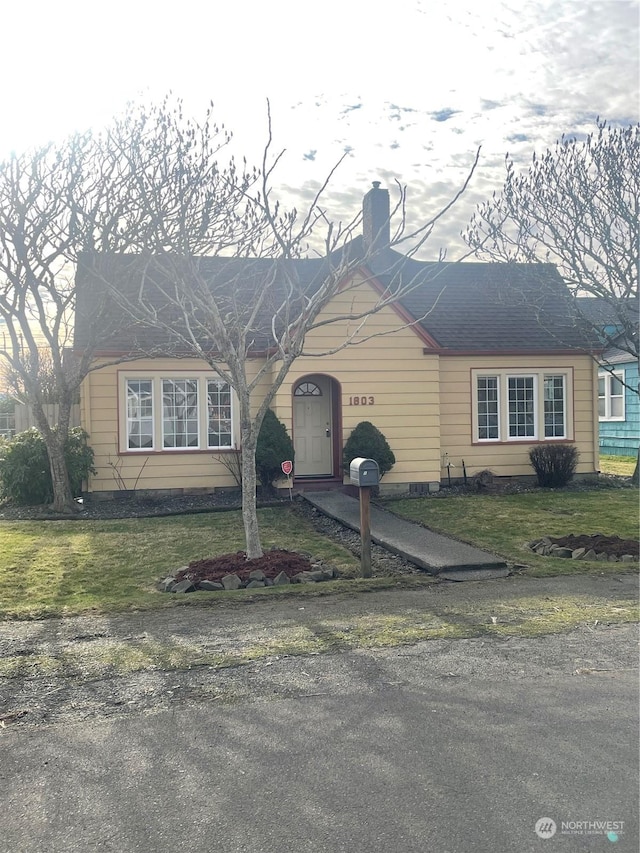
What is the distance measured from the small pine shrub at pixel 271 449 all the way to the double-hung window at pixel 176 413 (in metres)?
1.30

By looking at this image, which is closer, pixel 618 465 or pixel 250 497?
pixel 250 497

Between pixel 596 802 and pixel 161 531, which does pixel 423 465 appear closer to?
pixel 161 531

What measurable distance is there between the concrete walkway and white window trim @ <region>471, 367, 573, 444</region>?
4881 mm

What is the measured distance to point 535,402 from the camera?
17.8m

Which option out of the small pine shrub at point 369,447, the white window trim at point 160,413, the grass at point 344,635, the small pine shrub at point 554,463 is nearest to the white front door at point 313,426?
the small pine shrub at point 369,447

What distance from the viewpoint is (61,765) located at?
12.6ft

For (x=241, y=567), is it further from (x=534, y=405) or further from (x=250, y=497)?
(x=534, y=405)

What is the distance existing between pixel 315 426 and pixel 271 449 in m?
1.95

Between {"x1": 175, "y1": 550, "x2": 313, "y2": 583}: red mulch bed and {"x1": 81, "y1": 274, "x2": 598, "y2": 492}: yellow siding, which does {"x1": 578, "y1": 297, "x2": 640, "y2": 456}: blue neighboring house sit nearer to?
{"x1": 81, "y1": 274, "x2": 598, "y2": 492}: yellow siding

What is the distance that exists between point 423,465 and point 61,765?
1312 centimetres

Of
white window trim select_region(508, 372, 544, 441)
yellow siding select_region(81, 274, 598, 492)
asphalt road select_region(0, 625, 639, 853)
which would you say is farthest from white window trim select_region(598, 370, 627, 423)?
asphalt road select_region(0, 625, 639, 853)

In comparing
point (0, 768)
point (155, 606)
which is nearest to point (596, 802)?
point (0, 768)

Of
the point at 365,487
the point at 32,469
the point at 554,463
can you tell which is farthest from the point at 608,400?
the point at 365,487

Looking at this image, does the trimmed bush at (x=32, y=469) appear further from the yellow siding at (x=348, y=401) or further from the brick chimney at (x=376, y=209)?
the brick chimney at (x=376, y=209)
